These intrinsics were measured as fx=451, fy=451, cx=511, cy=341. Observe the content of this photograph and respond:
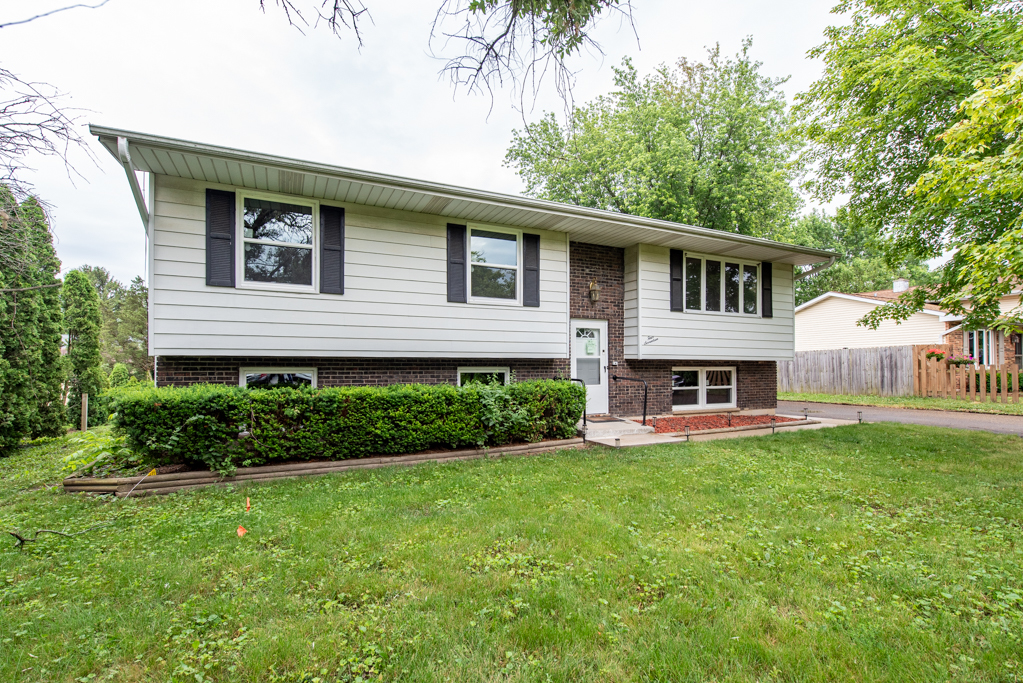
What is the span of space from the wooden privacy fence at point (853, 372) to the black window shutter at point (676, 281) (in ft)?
25.2

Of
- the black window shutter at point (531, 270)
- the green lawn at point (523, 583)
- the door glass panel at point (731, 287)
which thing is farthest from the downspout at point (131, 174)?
the door glass panel at point (731, 287)

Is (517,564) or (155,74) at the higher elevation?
(155,74)

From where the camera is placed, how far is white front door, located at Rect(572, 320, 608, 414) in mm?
9312

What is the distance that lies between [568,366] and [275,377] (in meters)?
5.27

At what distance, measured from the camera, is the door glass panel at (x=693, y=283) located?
9.94 m

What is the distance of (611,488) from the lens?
4.73 meters

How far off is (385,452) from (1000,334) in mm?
21275

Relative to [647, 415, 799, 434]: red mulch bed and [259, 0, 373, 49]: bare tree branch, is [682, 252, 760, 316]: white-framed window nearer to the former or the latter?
[647, 415, 799, 434]: red mulch bed

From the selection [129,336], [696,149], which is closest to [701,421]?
[696,149]

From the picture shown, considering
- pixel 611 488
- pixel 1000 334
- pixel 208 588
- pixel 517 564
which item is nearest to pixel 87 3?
pixel 208 588

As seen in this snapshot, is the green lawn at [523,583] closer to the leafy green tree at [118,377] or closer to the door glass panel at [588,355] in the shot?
the door glass panel at [588,355]

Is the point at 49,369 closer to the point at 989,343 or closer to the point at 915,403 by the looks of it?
the point at 915,403

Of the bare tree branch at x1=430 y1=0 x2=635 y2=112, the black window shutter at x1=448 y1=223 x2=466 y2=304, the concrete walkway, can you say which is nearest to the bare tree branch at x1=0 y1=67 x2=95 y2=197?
the bare tree branch at x1=430 y1=0 x2=635 y2=112

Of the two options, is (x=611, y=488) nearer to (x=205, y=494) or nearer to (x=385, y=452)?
(x=385, y=452)
